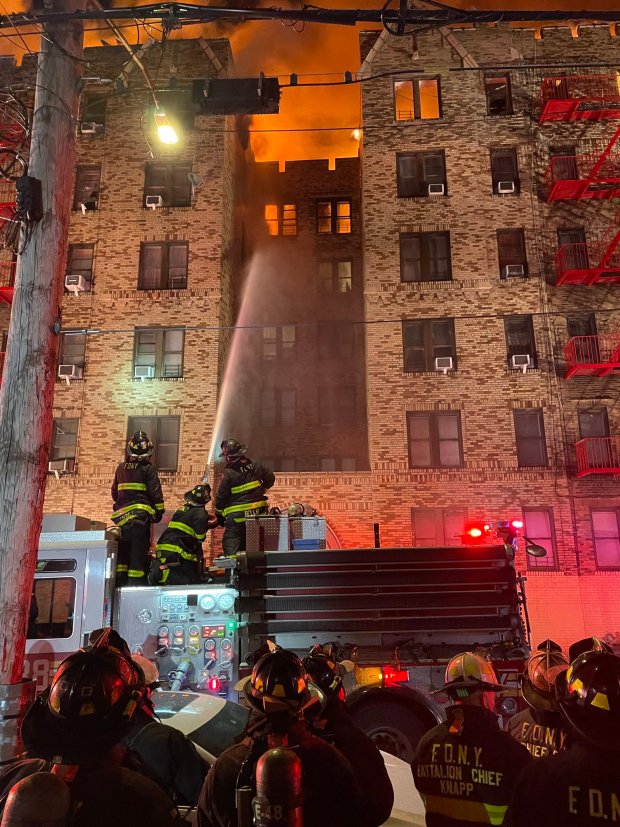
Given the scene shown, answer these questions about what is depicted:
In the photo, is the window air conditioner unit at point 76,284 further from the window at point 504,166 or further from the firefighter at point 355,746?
the firefighter at point 355,746

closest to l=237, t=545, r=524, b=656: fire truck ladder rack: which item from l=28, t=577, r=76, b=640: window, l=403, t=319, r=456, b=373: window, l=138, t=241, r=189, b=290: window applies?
l=28, t=577, r=76, b=640: window

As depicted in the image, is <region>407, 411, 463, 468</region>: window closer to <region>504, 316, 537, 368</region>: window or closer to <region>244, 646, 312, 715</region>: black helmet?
<region>504, 316, 537, 368</region>: window

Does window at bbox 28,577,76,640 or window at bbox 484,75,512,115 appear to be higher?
window at bbox 484,75,512,115

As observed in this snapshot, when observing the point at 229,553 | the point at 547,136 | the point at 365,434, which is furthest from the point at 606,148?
the point at 229,553

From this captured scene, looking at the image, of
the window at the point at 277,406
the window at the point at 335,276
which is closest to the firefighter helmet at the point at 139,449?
the window at the point at 277,406

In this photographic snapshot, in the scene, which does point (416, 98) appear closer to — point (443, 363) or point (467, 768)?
point (443, 363)

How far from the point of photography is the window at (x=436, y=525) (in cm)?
1560

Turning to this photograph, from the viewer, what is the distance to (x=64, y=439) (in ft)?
54.2

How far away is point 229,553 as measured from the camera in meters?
7.99

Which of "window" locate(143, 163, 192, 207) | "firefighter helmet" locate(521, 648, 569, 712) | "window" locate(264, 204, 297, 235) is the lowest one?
"firefighter helmet" locate(521, 648, 569, 712)

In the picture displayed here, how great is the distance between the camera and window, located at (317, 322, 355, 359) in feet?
69.0

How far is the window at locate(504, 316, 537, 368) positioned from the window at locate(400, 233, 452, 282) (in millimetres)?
2100

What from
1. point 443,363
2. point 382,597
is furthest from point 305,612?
point 443,363

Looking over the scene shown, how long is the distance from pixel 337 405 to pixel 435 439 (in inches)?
196
